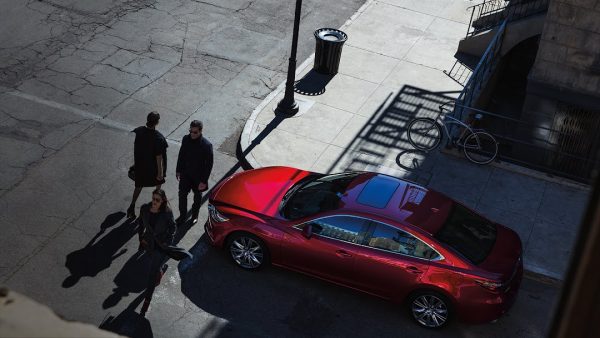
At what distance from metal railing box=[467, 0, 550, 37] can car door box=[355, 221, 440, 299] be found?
9457 millimetres

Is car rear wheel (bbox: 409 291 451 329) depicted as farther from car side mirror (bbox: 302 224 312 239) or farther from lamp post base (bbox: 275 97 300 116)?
lamp post base (bbox: 275 97 300 116)

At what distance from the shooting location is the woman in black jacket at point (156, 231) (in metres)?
9.35

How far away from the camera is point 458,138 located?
558 inches

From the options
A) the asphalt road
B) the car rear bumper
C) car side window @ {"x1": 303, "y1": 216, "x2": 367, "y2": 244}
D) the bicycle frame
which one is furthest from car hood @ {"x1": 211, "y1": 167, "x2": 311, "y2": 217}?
the bicycle frame

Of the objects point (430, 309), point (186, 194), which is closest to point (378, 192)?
point (430, 309)

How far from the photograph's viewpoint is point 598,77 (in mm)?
14547

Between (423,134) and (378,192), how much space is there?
4.46 m

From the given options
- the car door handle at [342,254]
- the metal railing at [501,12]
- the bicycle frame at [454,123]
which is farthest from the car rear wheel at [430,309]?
the metal railing at [501,12]

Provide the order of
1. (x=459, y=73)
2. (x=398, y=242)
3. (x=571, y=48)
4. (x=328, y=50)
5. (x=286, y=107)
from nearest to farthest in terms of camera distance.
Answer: (x=398, y=242)
(x=571, y=48)
(x=286, y=107)
(x=328, y=50)
(x=459, y=73)

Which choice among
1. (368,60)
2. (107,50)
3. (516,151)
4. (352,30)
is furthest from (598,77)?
(107,50)

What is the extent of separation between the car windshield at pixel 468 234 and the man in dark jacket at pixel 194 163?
139 inches

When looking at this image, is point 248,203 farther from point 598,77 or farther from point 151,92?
point 598,77

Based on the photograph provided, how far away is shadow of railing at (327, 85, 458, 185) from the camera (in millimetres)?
13727

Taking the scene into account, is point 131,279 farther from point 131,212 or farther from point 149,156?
point 149,156
